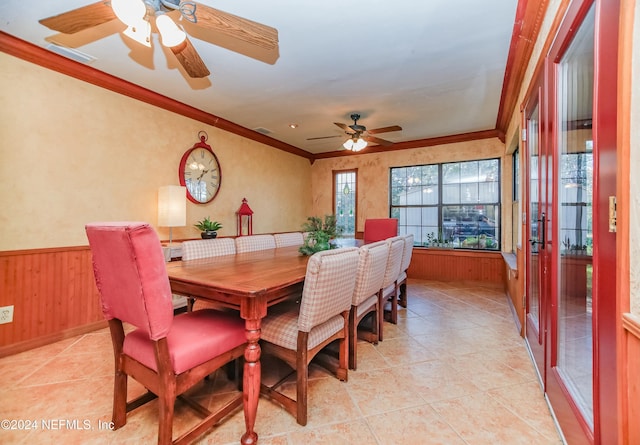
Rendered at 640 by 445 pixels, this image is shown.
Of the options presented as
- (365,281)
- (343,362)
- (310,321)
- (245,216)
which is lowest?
(343,362)

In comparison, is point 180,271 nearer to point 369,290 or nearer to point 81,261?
point 369,290

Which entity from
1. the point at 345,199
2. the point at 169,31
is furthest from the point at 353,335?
the point at 345,199

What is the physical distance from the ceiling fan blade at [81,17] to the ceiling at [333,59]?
1.43ft

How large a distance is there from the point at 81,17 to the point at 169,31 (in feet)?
1.72

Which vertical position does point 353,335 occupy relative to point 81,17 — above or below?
below

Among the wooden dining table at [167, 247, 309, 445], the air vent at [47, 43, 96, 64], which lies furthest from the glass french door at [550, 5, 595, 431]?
the air vent at [47, 43, 96, 64]

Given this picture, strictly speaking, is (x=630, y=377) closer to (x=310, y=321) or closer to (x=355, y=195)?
(x=310, y=321)

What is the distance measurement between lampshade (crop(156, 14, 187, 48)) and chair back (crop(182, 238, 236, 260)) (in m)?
1.46

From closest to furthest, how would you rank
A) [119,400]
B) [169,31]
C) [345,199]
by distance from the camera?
[119,400] → [169,31] → [345,199]

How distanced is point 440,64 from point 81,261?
13.3 ft

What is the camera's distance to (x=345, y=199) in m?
6.31

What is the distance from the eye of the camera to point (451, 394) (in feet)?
6.11

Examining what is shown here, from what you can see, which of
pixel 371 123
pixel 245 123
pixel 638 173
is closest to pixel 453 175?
pixel 371 123

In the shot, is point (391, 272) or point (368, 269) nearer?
point (368, 269)
